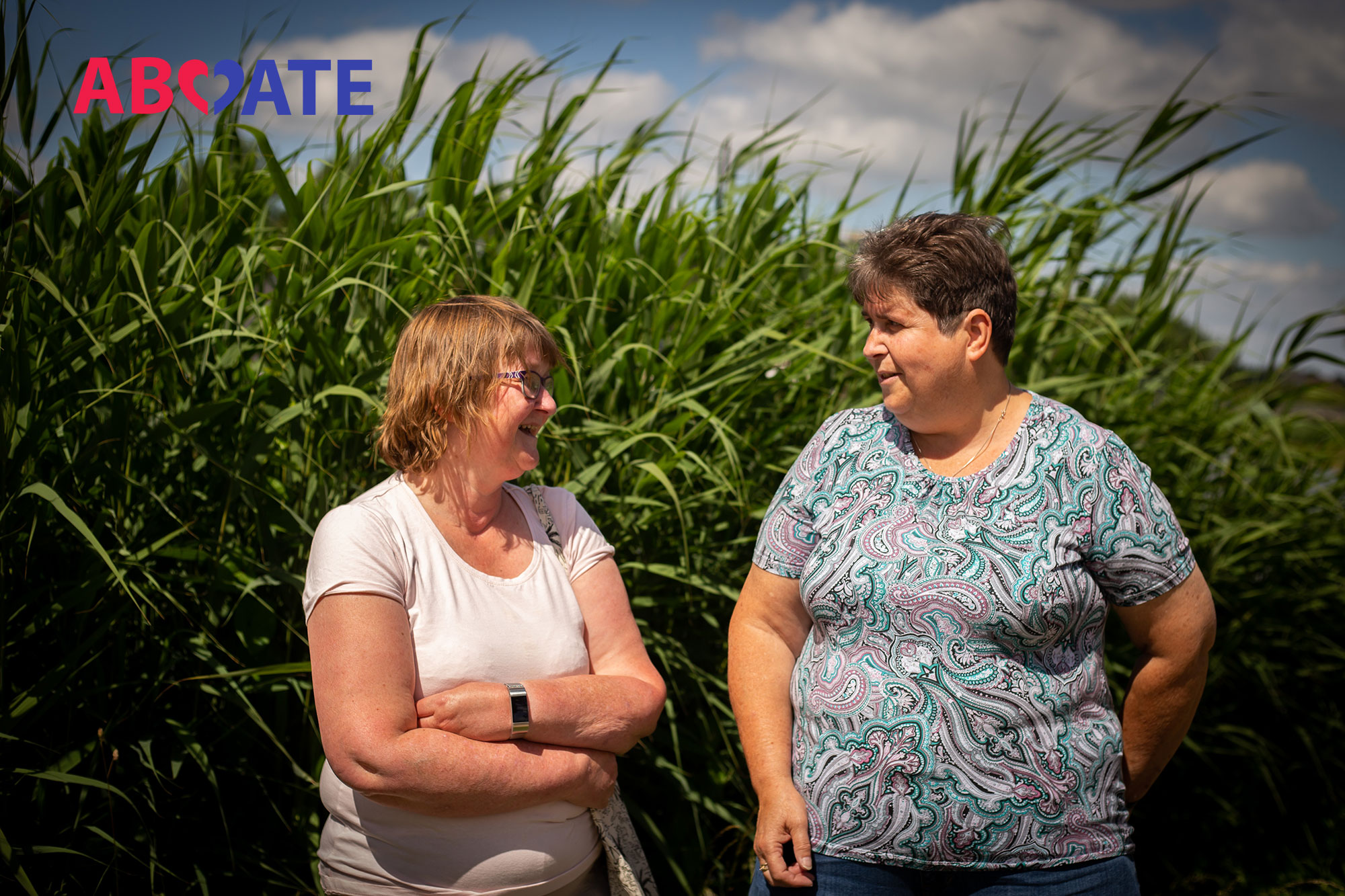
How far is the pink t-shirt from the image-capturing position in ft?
4.79

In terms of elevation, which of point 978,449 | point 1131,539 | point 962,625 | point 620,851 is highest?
point 978,449

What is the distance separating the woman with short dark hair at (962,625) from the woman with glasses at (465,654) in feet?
0.97

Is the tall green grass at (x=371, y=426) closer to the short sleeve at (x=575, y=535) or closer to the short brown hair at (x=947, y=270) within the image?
the short sleeve at (x=575, y=535)

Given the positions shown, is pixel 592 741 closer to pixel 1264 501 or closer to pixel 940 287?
pixel 940 287

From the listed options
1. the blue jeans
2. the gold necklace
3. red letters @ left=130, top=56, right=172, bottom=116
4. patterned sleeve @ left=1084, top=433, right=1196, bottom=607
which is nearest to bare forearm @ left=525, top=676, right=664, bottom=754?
the blue jeans

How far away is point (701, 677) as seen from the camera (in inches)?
89.4

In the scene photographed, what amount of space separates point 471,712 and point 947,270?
102 centimetres

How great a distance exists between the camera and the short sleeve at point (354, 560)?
4.62ft

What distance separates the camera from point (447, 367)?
5.07 feet

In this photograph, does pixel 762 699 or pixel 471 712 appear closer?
→ pixel 471 712

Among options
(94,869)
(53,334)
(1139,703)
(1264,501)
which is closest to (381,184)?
(53,334)

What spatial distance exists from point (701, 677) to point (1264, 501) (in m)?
2.26

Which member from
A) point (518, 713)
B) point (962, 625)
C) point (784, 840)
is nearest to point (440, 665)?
point (518, 713)

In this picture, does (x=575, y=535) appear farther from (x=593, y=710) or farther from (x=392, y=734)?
(x=392, y=734)
